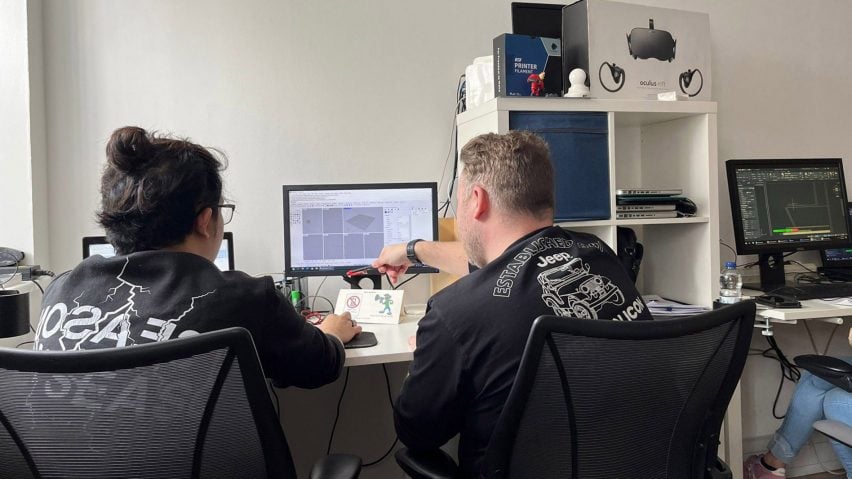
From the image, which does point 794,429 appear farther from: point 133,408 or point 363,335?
point 133,408

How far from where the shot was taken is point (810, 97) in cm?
272

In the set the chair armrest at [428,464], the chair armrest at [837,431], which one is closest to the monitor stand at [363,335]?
the chair armrest at [428,464]

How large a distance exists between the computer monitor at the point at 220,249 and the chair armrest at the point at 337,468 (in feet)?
3.19

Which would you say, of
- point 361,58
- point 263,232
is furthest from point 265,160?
point 361,58

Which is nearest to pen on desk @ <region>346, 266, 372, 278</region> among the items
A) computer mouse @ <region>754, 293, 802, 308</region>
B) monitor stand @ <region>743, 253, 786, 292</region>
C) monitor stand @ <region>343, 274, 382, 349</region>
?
monitor stand @ <region>343, 274, 382, 349</region>

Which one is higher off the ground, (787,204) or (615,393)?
(787,204)

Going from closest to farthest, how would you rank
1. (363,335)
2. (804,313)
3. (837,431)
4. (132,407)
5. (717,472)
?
(132,407)
(717,472)
(837,431)
(363,335)
(804,313)

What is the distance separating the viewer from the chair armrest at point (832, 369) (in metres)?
1.73

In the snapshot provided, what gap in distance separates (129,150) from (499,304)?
73 centimetres

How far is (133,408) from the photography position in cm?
76

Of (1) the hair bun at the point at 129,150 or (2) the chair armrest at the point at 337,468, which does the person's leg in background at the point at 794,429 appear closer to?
(2) the chair armrest at the point at 337,468

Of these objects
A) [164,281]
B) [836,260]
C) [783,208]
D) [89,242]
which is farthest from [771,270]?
[89,242]

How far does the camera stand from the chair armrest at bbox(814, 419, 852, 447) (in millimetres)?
1428

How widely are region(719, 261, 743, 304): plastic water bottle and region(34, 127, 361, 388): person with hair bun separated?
5.37 feet
